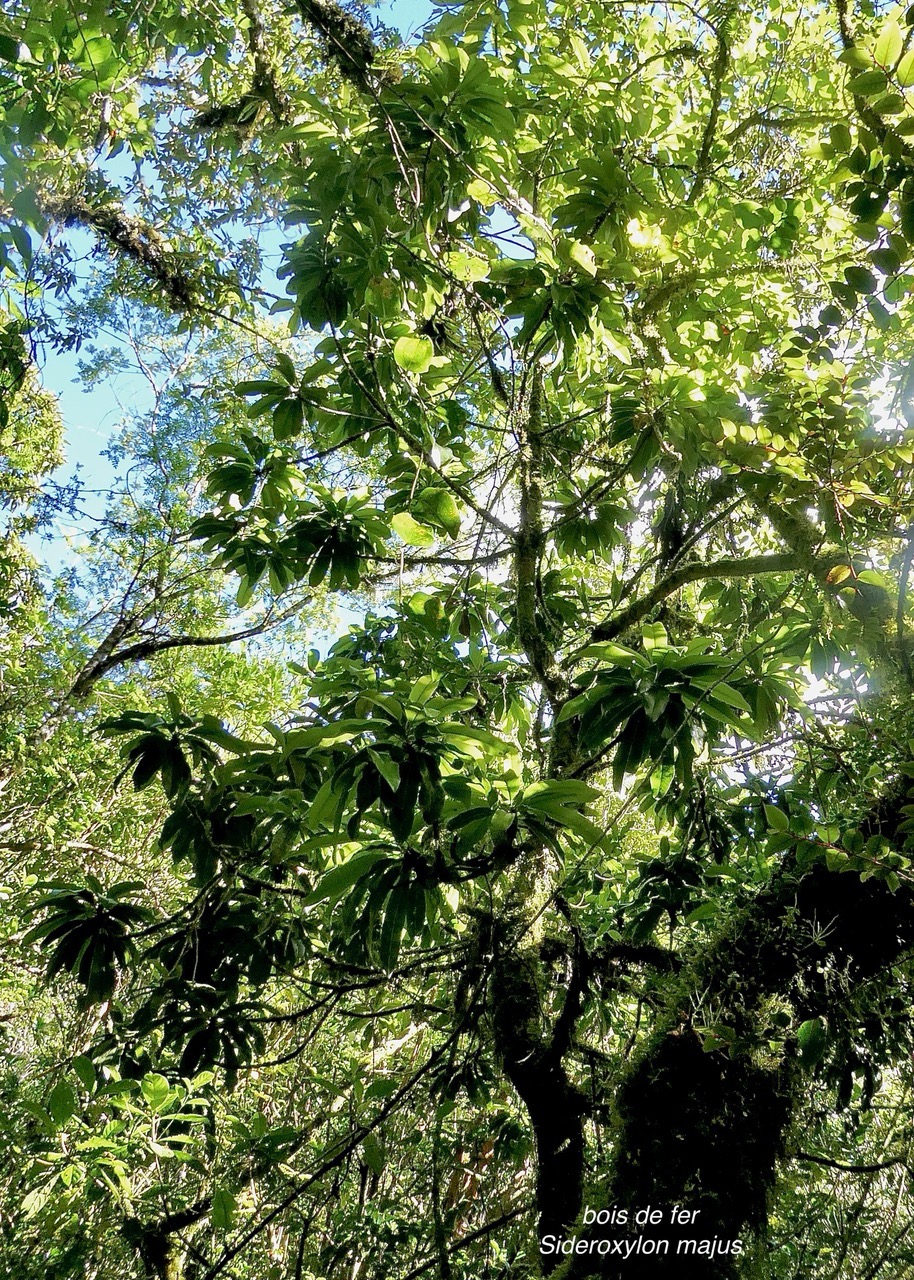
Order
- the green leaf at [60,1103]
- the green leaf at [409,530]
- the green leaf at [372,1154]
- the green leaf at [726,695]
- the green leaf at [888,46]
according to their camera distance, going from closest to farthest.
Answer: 1. the green leaf at [888,46]
2. the green leaf at [726,695]
3. the green leaf at [60,1103]
4. the green leaf at [409,530]
5. the green leaf at [372,1154]

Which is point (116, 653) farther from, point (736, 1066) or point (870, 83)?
point (870, 83)

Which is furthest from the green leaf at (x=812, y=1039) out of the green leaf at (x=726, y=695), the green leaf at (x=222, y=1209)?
the green leaf at (x=222, y=1209)

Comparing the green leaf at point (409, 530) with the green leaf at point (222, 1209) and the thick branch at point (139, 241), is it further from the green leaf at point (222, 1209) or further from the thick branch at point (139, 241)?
the thick branch at point (139, 241)

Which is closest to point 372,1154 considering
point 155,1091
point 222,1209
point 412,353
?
point 222,1209

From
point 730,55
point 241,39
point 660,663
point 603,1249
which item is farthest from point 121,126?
point 603,1249

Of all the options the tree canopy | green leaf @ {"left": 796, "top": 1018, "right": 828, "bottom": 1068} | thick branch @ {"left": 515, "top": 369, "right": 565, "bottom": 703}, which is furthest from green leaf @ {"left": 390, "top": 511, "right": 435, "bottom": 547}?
green leaf @ {"left": 796, "top": 1018, "right": 828, "bottom": 1068}

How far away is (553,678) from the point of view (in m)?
2.19

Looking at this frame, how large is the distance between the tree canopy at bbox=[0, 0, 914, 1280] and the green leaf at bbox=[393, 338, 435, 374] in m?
0.01

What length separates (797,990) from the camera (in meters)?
1.59

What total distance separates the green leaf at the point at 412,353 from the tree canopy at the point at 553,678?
0.01m

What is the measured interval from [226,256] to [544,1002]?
12.8 feet

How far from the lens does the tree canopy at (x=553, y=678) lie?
1.45 metres

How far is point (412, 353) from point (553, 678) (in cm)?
93

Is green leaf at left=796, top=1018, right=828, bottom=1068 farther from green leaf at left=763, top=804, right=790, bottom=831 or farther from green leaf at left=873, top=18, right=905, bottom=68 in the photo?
green leaf at left=873, top=18, right=905, bottom=68
